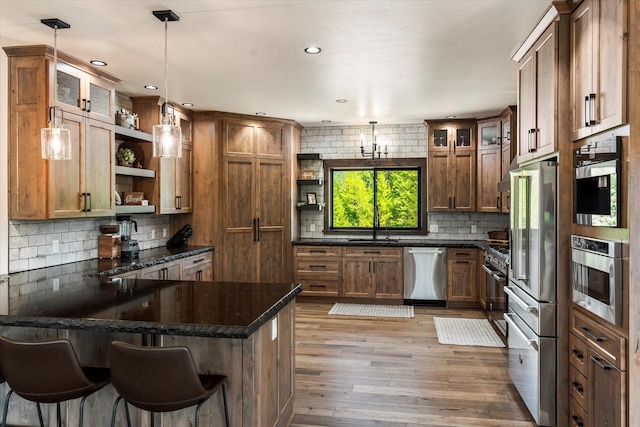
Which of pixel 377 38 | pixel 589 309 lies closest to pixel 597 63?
pixel 589 309

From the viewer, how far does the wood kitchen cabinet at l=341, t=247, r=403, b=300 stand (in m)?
6.43

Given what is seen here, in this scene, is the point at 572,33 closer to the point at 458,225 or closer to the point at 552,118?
the point at 552,118

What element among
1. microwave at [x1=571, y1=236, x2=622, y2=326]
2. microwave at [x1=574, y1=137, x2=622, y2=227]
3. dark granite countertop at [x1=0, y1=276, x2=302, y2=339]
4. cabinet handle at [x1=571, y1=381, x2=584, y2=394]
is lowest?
cabinet handle at [x1=571, y1=381, x2=584, y2=394]

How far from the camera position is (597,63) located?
2305mm

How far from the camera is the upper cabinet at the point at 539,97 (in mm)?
2764

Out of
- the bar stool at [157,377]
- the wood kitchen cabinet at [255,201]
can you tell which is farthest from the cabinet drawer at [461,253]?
the bar stool at [157,377]

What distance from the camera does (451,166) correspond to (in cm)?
648

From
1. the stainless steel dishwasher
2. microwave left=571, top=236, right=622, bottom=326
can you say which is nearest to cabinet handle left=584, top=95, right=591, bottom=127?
microwave left=571, top=236, right=622, bottom=326

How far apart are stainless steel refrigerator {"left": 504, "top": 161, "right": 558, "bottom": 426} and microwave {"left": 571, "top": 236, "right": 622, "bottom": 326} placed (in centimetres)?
16

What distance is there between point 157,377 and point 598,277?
217 centimetres

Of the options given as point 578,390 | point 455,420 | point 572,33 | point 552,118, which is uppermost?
point 572,33

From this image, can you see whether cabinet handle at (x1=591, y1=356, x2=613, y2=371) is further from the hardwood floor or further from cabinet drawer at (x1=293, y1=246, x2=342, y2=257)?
cabinet drawer at (x1=293, y1=246, x2=342, y2=257)

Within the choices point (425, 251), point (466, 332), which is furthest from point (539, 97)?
point (425, 251)

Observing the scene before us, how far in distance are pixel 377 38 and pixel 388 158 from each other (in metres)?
3.78
